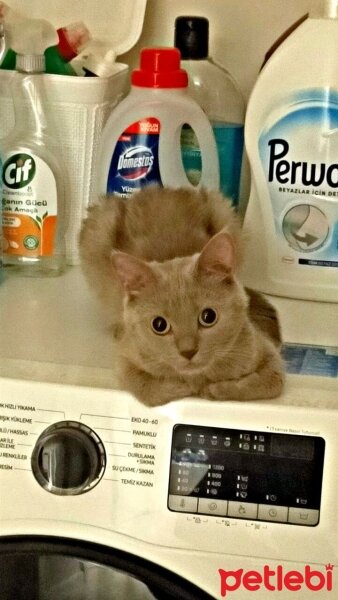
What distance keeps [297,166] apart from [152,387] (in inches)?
16.3

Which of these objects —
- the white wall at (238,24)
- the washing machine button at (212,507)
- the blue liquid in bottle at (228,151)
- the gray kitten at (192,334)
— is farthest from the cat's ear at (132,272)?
the white wall at (238,24)

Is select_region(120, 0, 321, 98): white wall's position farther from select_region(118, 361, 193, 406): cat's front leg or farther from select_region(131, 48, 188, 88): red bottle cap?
select_region(118, 361, 193, 406): cat's front leg

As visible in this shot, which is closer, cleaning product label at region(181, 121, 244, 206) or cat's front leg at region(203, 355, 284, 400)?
cat's front leg at region(203, 355, 284, 400)

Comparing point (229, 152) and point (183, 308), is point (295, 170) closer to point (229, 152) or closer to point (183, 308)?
point (229, 152)

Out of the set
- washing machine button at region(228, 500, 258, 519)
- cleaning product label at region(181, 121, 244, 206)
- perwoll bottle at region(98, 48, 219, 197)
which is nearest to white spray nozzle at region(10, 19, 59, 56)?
perwoll bottle at region(98, 48, 219, 197)

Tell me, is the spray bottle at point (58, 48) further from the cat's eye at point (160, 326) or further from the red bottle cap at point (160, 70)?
the cat's eye at point (160, 326)

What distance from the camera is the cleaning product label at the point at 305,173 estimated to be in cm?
101

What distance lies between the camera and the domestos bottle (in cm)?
100

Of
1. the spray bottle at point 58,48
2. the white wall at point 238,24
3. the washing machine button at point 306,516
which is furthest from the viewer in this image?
the white wall at point 238,24

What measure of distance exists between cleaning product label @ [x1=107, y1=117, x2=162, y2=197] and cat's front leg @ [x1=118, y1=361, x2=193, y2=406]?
0.37m

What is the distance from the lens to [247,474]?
0.73m

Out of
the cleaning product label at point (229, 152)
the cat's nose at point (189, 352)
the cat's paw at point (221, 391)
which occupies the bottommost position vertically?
the cat's paw at point (221, 391)

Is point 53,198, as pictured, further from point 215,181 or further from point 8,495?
point 8,495

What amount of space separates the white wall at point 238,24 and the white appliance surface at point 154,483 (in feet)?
2.11
